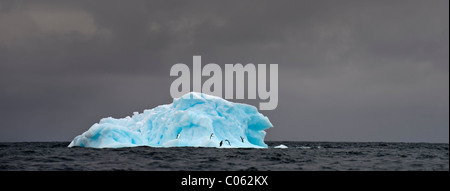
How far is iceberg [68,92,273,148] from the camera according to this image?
95.5 feet

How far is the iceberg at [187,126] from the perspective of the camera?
29.1 meters

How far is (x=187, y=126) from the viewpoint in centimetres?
3003
